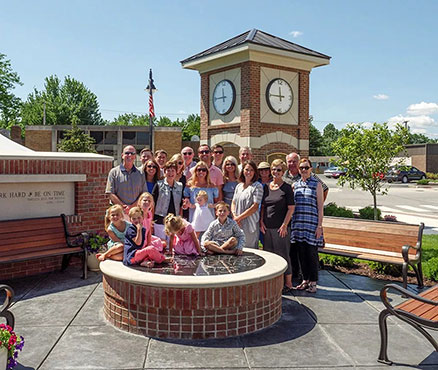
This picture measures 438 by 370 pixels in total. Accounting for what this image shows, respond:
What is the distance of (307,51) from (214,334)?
11100 millimetres

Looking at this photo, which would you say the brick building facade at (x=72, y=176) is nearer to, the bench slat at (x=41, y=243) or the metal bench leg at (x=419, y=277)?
the bench slat at (x=41, y=243)

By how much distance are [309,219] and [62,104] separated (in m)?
69.9

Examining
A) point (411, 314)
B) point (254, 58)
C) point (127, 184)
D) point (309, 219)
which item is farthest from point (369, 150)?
point (411, 314)

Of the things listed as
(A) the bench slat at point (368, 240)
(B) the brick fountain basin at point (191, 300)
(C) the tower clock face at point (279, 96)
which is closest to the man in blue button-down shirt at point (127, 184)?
(B) the brick fountain basin at point (191, 300)

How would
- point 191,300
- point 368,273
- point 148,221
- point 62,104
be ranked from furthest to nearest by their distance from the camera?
point 62,104 < point 368,273 < point 148,221 < point 191,300

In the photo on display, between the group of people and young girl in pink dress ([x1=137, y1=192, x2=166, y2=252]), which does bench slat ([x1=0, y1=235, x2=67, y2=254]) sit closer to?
the group of people

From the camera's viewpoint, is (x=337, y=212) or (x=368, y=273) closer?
(x=368, y=273)

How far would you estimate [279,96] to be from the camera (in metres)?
13.0

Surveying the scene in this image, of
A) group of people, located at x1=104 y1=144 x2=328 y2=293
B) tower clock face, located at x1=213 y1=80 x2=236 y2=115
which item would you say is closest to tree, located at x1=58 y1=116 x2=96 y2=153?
tower clock face, located at x1=213 y1=80 x2=236 y2=115

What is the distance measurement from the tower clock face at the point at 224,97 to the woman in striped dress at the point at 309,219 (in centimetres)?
701

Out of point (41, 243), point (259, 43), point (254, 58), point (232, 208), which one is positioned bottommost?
point (41, 243)

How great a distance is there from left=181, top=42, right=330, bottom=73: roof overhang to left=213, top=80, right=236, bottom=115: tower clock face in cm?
58

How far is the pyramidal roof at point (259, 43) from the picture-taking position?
1250cm

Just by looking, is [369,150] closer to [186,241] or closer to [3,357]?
[186,241]
